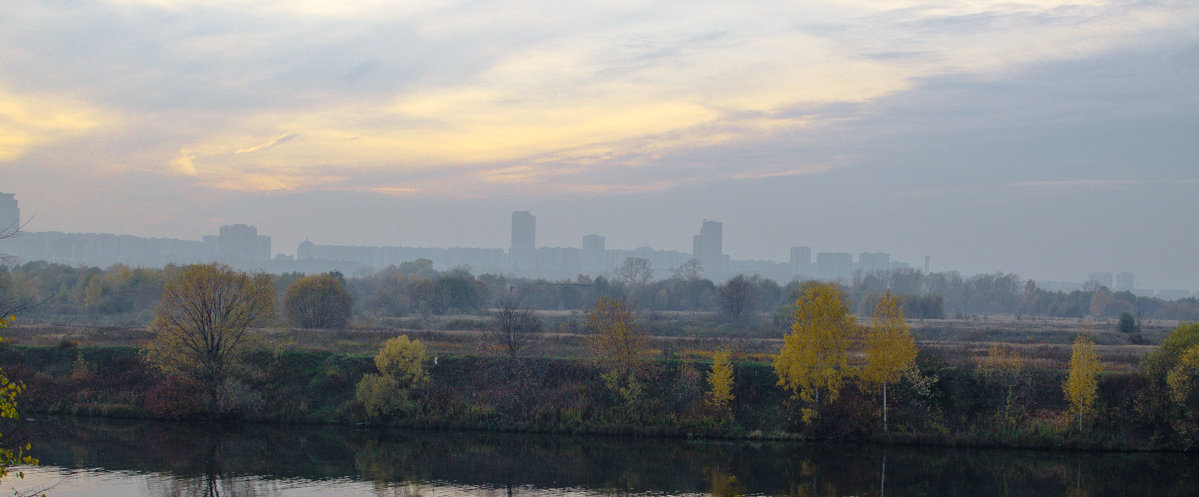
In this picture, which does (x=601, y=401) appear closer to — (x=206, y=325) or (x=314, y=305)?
(x=206, y=325)

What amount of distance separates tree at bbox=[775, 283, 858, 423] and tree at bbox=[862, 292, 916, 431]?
3.43 feet

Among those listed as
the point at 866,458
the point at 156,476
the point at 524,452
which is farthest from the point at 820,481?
the point at 156,476

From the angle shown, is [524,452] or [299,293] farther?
[299,293]

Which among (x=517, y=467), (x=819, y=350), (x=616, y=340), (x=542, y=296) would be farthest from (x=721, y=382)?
(x=542, y=296)

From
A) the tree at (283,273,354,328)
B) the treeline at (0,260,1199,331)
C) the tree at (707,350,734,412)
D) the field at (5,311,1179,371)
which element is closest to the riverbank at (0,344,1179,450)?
the tree at (707,350,734,412)

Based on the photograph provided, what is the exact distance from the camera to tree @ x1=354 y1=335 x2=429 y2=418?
39500 mm

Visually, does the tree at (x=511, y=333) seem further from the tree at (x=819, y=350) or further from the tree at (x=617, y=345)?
the tree at (x=819, y=350)

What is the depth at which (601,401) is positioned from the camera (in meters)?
39.8

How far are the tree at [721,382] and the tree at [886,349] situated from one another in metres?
6.32

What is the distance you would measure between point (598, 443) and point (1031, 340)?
136ft

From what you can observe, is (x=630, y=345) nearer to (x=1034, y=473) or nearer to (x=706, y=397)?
(x=706, y=397)

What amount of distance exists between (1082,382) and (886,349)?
862 cm

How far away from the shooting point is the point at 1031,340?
6119cm

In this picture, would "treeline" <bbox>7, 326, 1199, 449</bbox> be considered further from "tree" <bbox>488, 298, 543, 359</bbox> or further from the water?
the water
